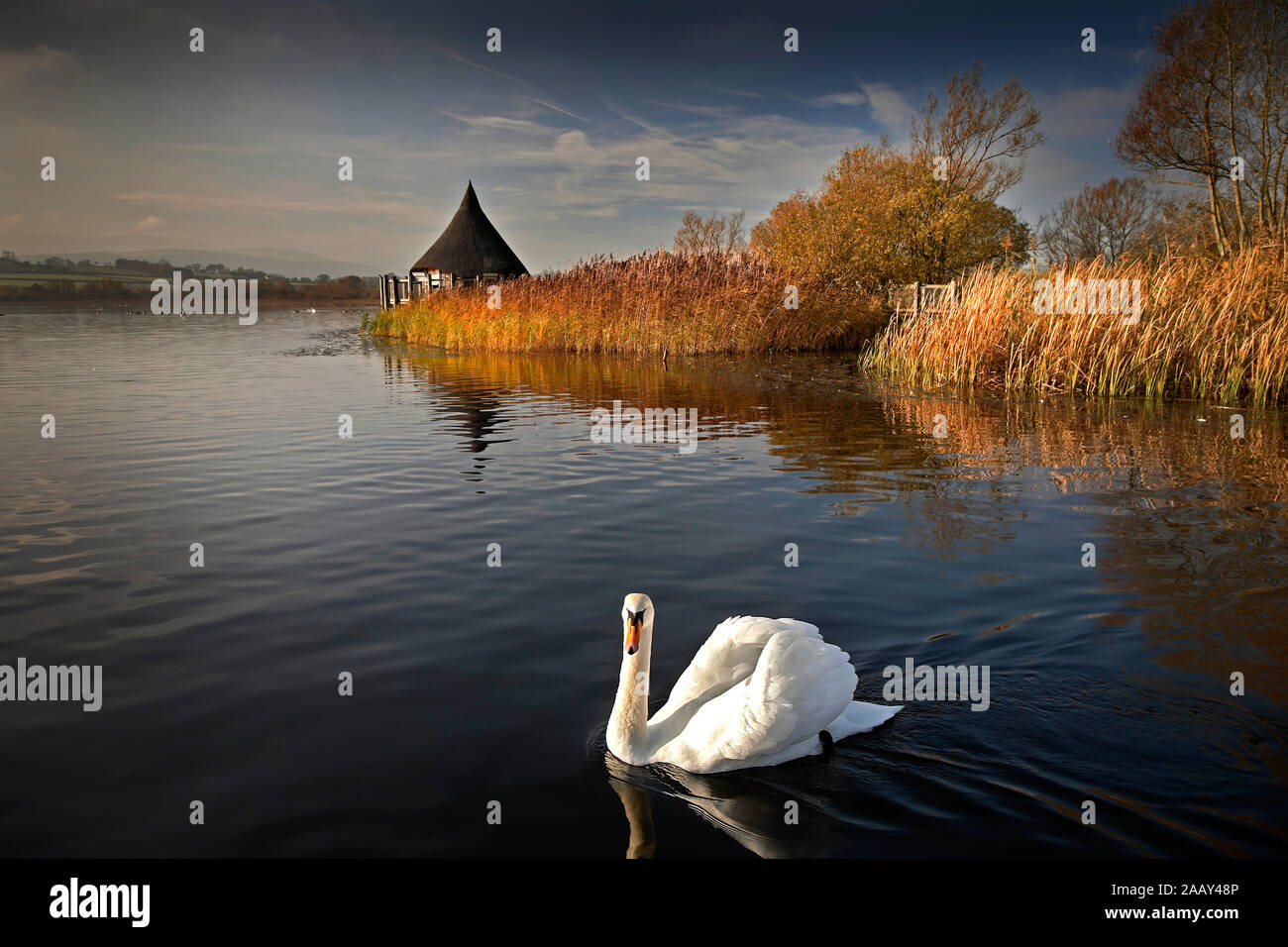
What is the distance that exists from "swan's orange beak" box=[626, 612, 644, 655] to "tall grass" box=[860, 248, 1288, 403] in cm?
1537

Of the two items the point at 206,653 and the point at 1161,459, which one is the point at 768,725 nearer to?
the point at 206,653

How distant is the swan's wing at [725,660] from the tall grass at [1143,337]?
14.8m

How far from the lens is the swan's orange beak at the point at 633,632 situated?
14.6 ft

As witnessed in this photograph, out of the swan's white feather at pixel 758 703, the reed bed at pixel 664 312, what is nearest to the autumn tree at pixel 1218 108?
the reed bed at pixel 664 312

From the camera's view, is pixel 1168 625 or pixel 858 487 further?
pixel 858 487

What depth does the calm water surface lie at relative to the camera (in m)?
3.97

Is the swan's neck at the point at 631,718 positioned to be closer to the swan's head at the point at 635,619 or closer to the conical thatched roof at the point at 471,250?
the swan's head at the point at 635,619

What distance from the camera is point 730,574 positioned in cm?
731

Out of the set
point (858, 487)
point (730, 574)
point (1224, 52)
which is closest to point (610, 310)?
point (858, 487)

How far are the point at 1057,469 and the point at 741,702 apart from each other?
28.1ft
